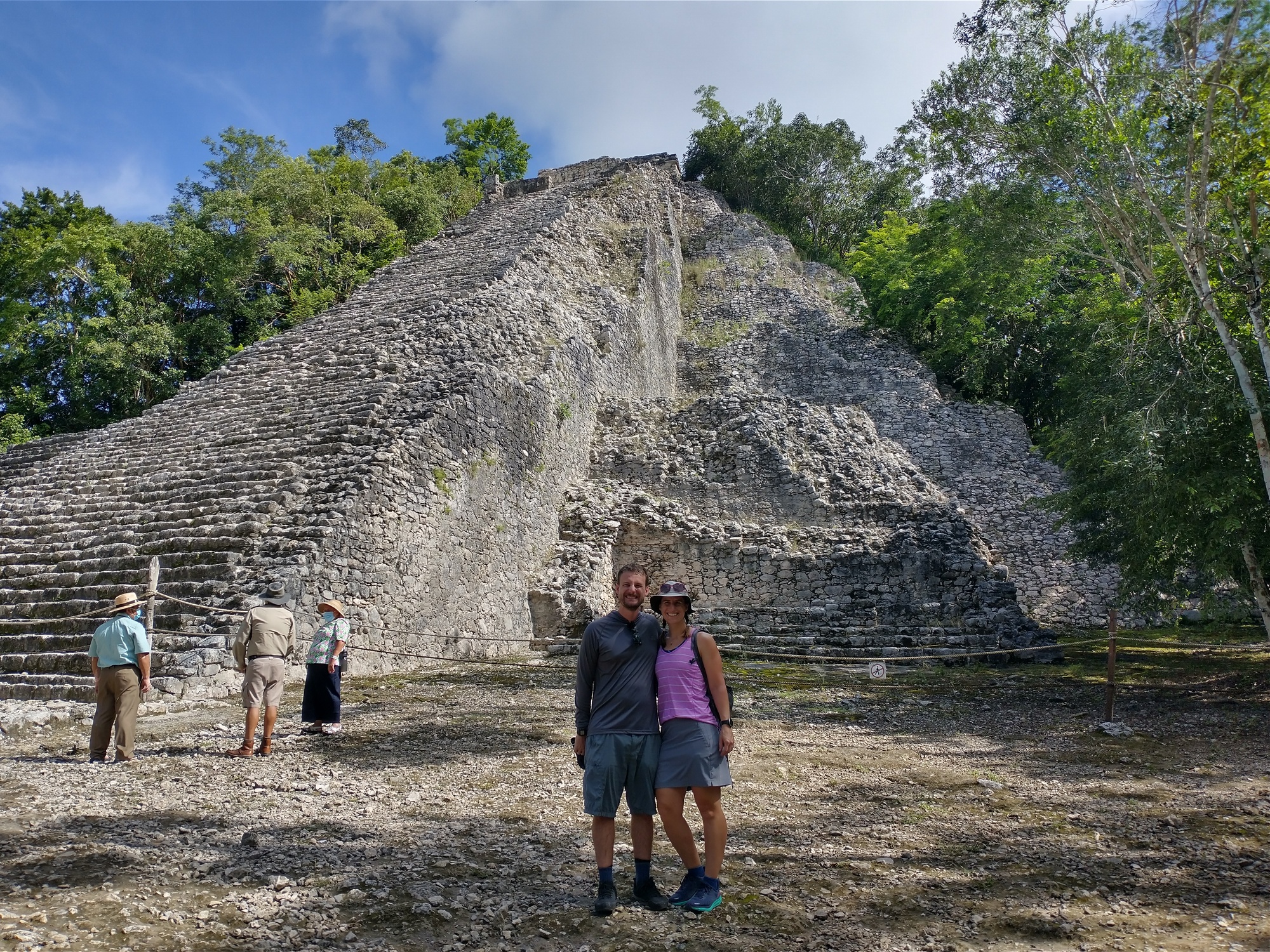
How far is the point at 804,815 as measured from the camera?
4.44m

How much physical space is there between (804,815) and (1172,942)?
1.85m

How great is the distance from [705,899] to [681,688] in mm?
797

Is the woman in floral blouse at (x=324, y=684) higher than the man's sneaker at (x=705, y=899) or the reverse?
higher

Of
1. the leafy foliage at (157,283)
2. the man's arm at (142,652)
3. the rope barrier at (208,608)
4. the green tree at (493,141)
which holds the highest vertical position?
the green tree at (493,141)

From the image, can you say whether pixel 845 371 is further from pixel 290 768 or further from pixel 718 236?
pixel 290 768

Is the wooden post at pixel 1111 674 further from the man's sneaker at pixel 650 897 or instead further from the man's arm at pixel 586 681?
the man's arm at pixel 586 681

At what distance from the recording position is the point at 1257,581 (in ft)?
27.5

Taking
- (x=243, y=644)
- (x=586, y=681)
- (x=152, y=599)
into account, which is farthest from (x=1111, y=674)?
(x=152, y=599)

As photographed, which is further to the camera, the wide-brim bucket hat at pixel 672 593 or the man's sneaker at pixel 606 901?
the wide-brim bucket hat at pixel 672 593

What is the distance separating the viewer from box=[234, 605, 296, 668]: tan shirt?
18.5ft

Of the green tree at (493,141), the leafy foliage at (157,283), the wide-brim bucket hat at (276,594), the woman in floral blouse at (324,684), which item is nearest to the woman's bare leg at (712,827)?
the woman in floral blouse at (324,684)

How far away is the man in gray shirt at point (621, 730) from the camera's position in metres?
3.12

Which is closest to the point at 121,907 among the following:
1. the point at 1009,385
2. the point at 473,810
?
the point at 473,810

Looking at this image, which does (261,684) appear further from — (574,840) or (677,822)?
(677,822)
